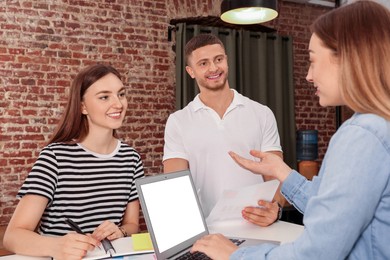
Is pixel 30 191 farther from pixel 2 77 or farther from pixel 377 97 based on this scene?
pixel 2 77

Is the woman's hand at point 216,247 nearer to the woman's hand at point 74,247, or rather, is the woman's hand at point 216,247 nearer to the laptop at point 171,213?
the laptop at point 171,213

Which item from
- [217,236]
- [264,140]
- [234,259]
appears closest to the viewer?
[234,259]

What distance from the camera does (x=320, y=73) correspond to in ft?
3.09

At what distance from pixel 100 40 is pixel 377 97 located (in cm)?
364

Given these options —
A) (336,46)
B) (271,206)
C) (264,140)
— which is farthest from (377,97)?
(264,140)

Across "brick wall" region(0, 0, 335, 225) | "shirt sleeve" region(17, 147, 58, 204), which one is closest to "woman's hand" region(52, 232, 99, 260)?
"shirt sleeve" region(17, 147, 58, 204)

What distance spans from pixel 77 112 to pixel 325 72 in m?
1.18

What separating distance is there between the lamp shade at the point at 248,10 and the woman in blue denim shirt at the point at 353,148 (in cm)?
174

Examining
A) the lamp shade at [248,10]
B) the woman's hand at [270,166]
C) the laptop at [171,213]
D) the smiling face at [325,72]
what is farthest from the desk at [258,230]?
the lamp shade at [248,10]

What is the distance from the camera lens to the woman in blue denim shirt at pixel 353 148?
805 millimetres

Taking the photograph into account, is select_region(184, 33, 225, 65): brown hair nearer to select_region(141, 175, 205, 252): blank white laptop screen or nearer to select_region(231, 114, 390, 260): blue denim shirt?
select_region(141, 175, 205, 252): blank white laptop screen

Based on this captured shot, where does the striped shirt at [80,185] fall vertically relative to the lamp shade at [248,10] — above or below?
below

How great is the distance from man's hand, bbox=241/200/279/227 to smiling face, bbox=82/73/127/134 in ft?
2.13

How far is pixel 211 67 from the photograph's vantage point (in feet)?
7.77
